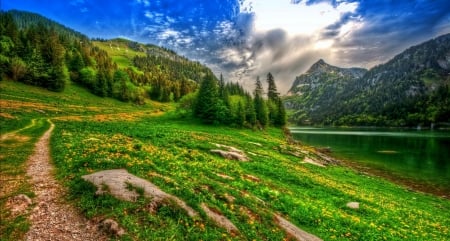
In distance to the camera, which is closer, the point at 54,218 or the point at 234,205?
the point at 54,218

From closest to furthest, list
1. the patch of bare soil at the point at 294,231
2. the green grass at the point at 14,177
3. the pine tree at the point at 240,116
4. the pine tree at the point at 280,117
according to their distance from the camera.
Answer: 1. the green grass at the point at 14,177
2. the patch of bare soil at the point at 294,231
3. the pine tree at the point at 240,116
4. the pine tree at the point at 280,117

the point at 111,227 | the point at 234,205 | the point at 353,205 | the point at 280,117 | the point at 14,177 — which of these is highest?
the point at 280,117

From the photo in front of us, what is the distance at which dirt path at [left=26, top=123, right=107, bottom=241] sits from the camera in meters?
10.2

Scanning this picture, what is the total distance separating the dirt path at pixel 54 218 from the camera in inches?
403

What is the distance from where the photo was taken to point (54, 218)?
11516 millimetres

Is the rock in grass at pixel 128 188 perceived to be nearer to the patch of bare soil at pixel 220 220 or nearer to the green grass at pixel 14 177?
the patch of bare soil at pixel 220 220

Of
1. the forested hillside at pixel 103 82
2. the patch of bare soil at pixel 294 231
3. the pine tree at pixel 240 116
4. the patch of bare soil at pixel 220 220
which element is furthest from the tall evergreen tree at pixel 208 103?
the patch of bare soil at pixel 220 220

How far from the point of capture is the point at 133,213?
1152 centimetres

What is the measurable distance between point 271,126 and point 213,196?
10688 cm

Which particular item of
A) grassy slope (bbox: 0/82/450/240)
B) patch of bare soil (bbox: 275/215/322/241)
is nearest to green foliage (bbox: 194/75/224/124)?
grassy slope (bbox: 0/82/450/240)

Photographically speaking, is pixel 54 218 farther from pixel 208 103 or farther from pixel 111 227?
pixel 208 103

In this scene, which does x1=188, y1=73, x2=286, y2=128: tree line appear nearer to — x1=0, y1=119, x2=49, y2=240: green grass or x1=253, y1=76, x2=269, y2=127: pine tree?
x1=253, y1=76, x2=269, y2=127: pine tree

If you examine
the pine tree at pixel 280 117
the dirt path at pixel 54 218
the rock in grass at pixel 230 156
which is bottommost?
the rock in grass at pixel 230 156

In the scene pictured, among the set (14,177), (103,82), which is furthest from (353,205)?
(103,82)
